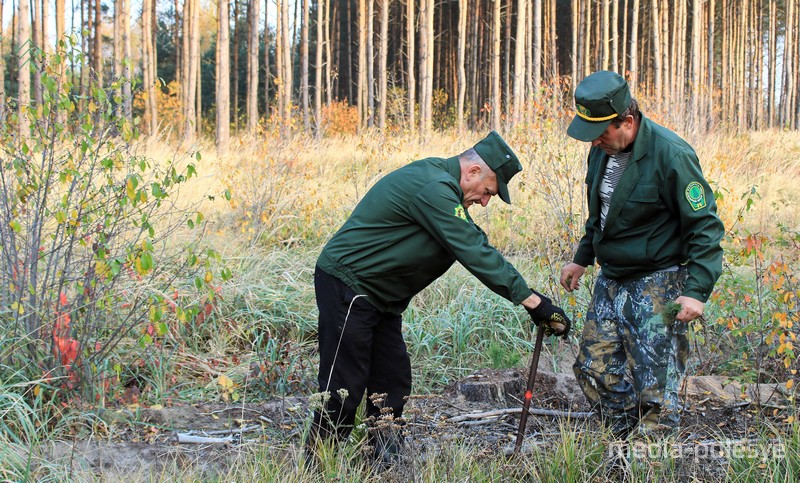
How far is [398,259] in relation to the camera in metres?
3.16

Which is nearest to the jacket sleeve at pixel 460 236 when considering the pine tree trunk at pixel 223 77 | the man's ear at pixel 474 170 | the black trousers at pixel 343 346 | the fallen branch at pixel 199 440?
the man's ear at pixel 474 170

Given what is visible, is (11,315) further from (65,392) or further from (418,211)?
(418,211)

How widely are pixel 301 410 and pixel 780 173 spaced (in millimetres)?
10688

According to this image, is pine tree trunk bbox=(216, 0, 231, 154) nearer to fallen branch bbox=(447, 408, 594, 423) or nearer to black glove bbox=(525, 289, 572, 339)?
fallen branch bbox=(447, 408, 594, 423)

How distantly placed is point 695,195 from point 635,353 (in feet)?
2.59

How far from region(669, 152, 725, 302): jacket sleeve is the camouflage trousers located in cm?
23

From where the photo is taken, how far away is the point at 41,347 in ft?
13.2

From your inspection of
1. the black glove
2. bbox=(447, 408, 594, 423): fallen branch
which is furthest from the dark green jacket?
bbox=(447, 408, 594, 423): fallen branch

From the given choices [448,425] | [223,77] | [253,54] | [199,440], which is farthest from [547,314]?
[253,54]

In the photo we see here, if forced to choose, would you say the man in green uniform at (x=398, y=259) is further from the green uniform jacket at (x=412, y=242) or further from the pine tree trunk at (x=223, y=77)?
the pine tree trunk at (x=223, y=77)

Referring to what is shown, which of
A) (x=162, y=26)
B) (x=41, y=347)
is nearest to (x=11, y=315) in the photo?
(x=41, y=347)

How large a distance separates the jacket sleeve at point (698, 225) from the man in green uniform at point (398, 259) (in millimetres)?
583

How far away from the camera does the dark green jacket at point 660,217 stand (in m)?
2.96

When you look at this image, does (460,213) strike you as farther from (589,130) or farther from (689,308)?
(689,308)
